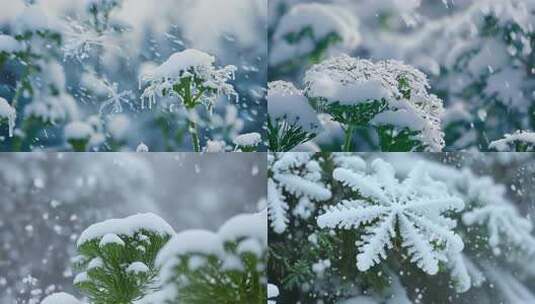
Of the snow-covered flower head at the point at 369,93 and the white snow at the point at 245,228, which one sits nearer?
the white snow at the point at 245,228

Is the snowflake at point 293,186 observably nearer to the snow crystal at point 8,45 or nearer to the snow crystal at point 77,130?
the snow crystal at point 77,130

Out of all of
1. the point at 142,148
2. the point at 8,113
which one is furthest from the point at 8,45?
the point at 142,148

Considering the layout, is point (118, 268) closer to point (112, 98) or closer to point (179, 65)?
point (112, 98)

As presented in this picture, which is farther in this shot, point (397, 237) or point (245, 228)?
point (397, 237)

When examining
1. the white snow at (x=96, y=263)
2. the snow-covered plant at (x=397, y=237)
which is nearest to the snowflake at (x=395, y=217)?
the snow-covered plant at (x=397, y=237)

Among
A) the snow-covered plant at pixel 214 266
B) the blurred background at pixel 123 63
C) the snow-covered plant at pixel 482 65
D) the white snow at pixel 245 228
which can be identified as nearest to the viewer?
the snow-covered plant at pixel 214 266
